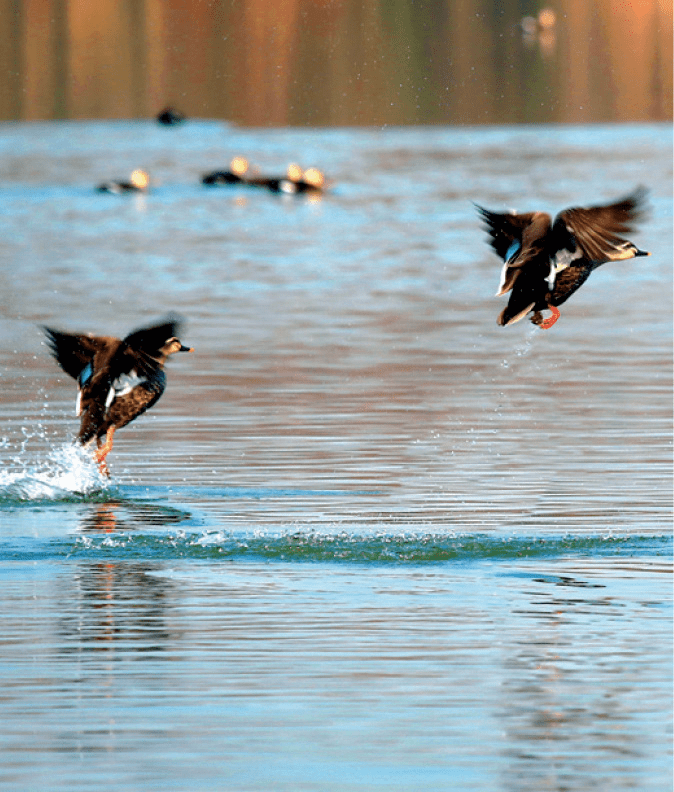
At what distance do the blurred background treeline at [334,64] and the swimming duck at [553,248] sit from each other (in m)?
88.8

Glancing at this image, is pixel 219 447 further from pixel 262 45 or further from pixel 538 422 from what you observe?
pixel 262 45

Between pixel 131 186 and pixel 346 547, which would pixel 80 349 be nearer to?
pixel 346 547

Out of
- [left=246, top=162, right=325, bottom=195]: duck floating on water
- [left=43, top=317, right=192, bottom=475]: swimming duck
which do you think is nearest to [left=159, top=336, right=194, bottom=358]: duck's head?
[left=43, top=317, right=192, bottom=475]: swimming duck

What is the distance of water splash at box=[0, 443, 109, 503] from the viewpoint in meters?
13.6

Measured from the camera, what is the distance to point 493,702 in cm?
832

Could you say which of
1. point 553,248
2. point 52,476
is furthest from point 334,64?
point 553,248

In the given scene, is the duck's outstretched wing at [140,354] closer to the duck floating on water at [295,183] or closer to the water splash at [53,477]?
the water splash at [53,477]

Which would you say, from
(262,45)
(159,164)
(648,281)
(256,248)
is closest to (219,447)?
(648,281)

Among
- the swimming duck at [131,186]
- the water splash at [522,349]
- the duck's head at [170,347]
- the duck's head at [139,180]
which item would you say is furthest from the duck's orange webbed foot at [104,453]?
the duck's head at [139,180]

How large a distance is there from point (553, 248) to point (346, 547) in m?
2.06

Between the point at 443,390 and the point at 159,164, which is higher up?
the point at 159,164

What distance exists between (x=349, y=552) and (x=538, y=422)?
202 inches

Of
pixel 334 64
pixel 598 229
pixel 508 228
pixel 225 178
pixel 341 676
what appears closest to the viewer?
pixel 341 676

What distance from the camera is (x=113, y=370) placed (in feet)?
44.1
